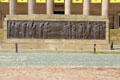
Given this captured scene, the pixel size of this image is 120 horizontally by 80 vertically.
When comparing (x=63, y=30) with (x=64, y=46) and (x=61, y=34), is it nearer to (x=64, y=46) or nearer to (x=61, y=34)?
(x=61, y=34)

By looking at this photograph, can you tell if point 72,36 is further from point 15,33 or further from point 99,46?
point 15,33

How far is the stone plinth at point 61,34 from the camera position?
93.2 ft

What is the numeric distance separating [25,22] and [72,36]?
6.14m

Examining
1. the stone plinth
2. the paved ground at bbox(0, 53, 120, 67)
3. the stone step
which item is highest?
the stone plinth

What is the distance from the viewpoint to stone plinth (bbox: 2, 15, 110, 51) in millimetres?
28406

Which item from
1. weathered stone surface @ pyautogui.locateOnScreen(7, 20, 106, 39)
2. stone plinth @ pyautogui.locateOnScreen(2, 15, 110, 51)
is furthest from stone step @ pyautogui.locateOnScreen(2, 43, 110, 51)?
weathered stone surface @ pyautogui.locateOnScreen(7, 20, 106, 39)

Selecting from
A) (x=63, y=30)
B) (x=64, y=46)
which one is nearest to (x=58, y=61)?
(x=64, y=46)

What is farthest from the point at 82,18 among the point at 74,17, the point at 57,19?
the point at 57,19

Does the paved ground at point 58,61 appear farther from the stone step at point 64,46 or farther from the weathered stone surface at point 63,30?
the weathered stone surface at point 63,30

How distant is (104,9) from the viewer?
5138 cm

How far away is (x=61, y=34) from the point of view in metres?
28.5

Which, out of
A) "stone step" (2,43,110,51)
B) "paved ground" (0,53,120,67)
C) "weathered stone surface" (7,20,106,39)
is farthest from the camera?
"weathered stone surface" (7,20,106,39)

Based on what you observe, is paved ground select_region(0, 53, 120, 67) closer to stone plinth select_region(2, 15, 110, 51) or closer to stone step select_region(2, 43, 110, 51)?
stone step select_region(2, 43, 110, 51)

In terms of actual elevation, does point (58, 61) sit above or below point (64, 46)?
below
